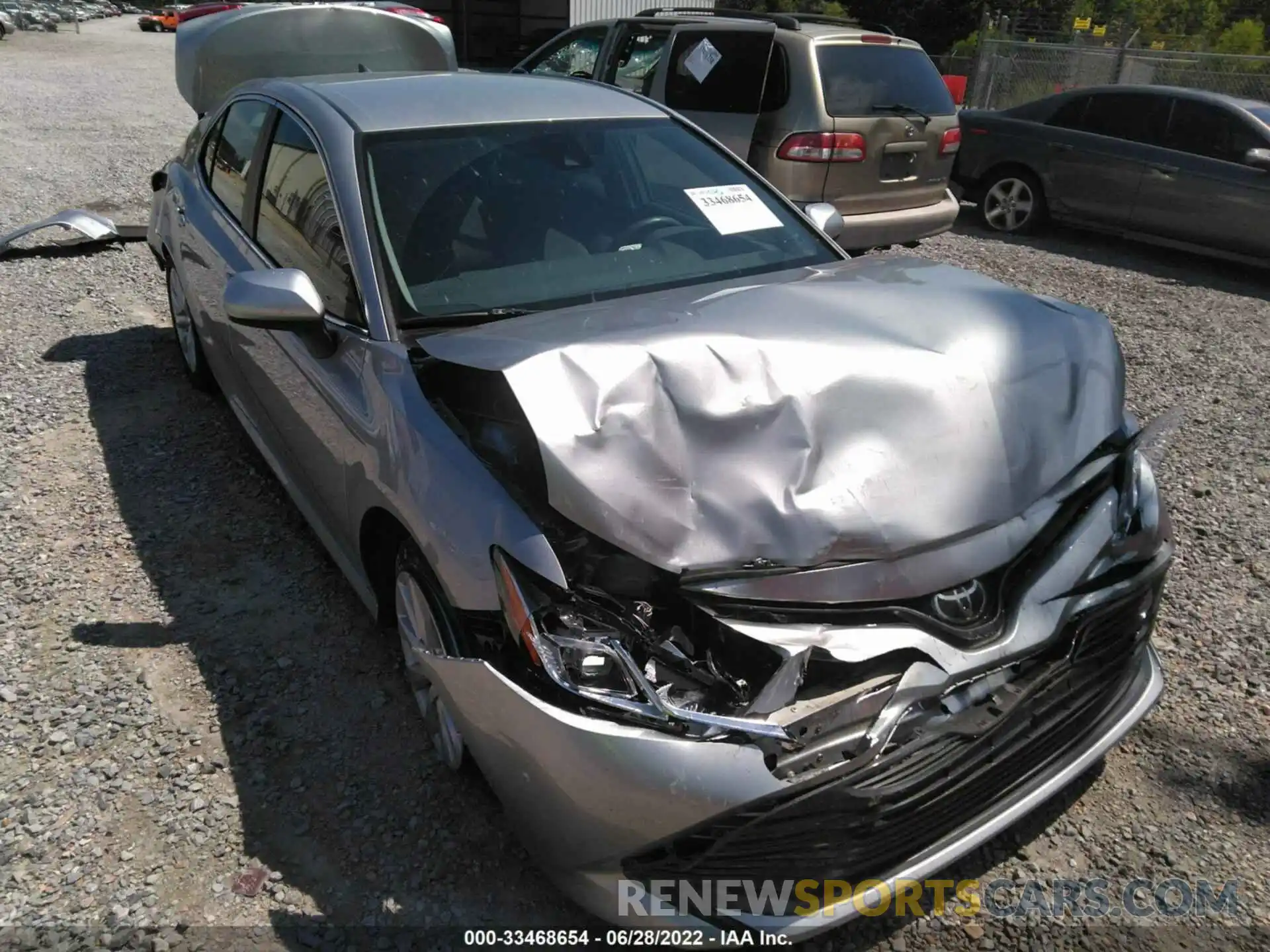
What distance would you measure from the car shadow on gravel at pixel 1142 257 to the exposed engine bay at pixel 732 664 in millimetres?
7339

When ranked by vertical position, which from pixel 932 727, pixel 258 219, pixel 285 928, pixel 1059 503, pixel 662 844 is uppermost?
pixel 258 219

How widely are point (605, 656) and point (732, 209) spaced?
6.60 ft

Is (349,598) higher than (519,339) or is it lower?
lower

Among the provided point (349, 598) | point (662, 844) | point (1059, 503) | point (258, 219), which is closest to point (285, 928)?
point (662, 844)

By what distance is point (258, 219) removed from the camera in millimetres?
3623

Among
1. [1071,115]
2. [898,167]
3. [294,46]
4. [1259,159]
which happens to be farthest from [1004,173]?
[294,46]

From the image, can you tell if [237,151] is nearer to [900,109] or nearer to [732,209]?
[732,209]

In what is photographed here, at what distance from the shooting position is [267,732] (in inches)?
111

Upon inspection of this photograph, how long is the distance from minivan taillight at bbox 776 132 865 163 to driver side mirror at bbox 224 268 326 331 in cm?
467

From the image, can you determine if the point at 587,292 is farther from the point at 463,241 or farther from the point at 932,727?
the point at 932,727

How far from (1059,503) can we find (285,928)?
2.07m

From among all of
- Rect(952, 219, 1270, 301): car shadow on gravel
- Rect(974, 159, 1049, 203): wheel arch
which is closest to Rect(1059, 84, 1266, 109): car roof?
Rect(974, 159, 1049, 203): wheel arch

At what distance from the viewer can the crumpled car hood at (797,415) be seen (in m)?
2.05

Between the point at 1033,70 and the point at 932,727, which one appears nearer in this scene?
the point at 932,727
